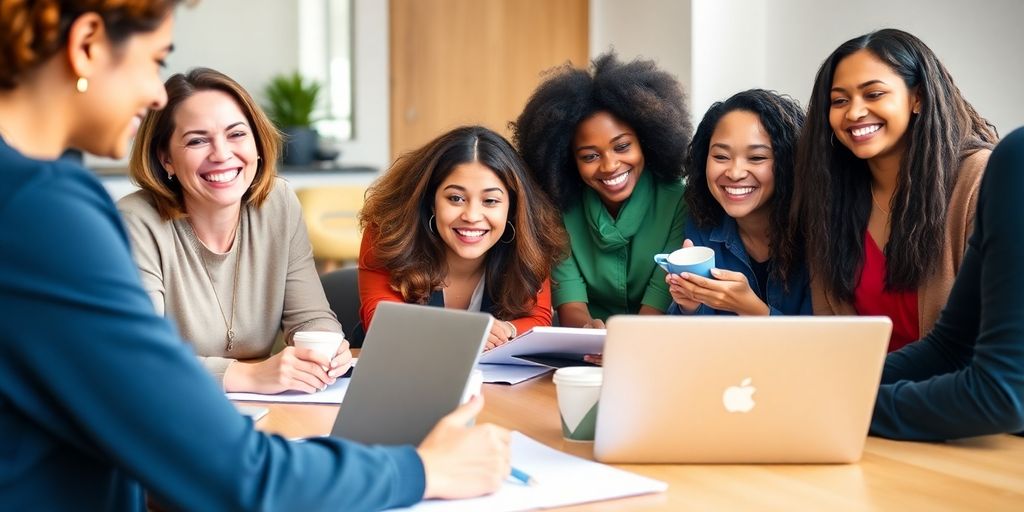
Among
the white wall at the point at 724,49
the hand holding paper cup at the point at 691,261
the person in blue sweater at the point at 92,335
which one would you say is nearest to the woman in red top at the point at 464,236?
the hand holding paper cup at the point at 691,261

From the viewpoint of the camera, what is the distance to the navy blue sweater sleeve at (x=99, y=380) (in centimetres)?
87

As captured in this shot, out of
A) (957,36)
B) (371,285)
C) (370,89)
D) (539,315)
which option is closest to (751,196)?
(539,315)

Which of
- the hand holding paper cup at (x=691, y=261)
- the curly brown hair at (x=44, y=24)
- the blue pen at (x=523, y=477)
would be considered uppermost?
the curly brown hair at (x=44, y=24)

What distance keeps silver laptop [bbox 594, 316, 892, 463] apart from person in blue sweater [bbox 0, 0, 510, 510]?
1.32 ft

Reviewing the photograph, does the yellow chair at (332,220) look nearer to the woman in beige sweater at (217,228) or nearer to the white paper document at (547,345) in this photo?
the woman in beige sweater at (217,228)

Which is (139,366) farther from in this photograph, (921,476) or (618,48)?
(618,48)

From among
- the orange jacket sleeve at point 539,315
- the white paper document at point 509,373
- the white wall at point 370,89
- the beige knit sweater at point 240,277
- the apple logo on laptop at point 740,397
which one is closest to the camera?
the apple logo on laptop at point 740,397

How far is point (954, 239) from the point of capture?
6.51 ft

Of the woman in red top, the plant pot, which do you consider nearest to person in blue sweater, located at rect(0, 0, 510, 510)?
the woman in red top

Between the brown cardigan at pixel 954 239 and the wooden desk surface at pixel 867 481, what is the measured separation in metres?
0.57

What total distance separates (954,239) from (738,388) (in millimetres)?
907

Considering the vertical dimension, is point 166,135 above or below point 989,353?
above

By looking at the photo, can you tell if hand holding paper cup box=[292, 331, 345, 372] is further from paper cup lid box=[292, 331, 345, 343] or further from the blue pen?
the blue pen

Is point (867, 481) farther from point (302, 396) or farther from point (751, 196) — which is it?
point (751, 196)
